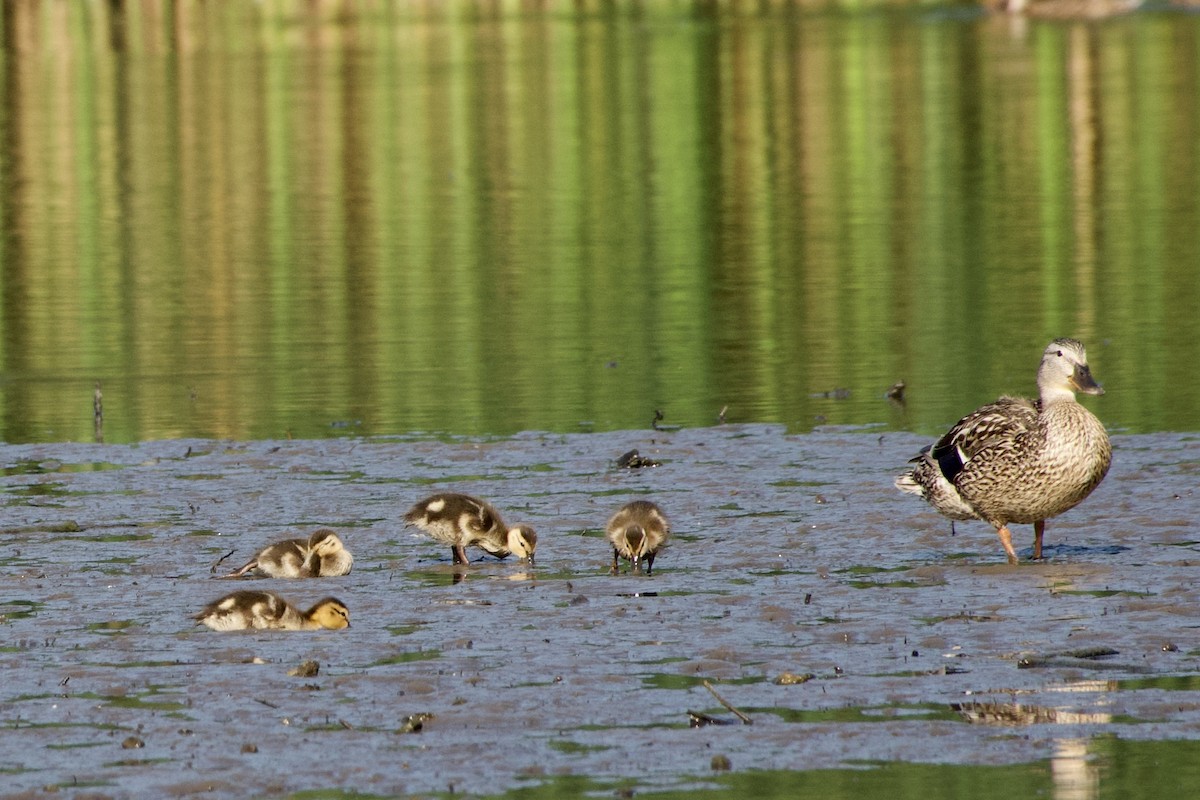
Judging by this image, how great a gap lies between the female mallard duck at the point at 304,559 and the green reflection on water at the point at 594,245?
15.6 feet

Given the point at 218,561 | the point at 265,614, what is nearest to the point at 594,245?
the point at 218,561

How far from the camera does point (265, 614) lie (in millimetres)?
10484

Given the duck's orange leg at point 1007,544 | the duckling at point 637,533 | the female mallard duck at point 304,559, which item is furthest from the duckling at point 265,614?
the duck's orange leg at point 1007,544

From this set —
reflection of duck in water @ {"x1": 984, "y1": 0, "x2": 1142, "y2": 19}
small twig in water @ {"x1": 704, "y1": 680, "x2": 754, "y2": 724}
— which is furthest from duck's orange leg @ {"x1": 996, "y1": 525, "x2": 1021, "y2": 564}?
reflection of duck in water @ {"x1": 984, "y1": 0, "x2": 1142, "y2": 19}

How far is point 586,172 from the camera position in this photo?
39.0 metres

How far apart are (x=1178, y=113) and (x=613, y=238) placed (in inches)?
795

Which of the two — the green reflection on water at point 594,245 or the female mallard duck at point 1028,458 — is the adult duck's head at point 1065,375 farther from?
the green reflection on water at point 594,245

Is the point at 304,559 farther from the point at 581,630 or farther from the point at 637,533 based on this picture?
the point at 581,630

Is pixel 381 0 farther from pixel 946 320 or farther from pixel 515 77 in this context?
pixel 946 320

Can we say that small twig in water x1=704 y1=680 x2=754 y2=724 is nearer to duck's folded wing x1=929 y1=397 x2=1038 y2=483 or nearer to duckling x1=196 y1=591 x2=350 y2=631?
duckling x1=196 y1=591 x2=350 y2=631

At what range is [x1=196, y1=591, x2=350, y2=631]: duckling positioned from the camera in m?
10.4

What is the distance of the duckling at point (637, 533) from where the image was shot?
11.6 meters

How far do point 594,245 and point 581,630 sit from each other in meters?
18.5

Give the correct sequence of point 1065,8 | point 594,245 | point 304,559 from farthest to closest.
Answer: point 1065,8 < point 594,245 < point 304,559
